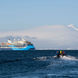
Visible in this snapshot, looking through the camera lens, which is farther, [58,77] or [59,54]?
[59,54]

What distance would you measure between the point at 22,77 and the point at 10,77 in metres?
1.51

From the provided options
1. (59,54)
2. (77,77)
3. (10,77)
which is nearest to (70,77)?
(77,77)

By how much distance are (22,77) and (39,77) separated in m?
2.11

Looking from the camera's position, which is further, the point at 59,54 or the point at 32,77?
the point at 59,54

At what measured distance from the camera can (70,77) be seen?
35312mm

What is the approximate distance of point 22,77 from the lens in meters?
36.3

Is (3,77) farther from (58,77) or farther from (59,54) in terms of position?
(59,54)

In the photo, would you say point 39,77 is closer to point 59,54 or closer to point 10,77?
point 10,77

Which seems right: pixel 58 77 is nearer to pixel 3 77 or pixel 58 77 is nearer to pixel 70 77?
pixel 70 77

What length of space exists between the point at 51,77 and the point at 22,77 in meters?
3.60

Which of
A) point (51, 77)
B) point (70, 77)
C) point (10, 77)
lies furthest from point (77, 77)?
point (10, 77)

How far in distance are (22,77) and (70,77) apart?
588cm

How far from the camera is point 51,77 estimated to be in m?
35.6

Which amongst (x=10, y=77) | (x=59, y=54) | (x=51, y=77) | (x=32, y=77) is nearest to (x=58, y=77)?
(x=51, y=77)
